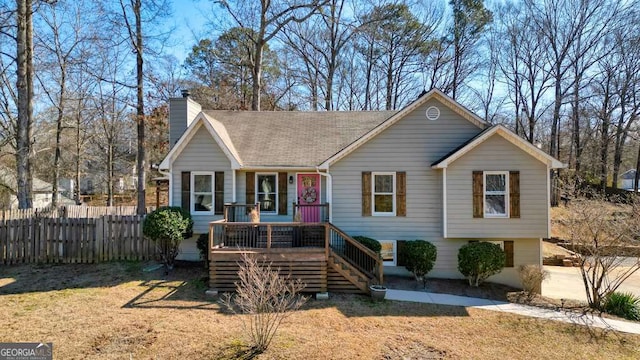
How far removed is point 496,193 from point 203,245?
1026cm

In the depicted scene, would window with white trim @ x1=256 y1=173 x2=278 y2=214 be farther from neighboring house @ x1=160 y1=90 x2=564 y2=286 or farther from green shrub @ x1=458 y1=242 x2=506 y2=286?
green shrub @ x1=458 y1=242 x2=506 y2=286

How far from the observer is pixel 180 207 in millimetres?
11570

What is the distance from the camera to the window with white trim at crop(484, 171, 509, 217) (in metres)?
11.0

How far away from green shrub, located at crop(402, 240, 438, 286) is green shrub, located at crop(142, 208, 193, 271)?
7614mm

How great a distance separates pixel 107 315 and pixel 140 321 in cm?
94

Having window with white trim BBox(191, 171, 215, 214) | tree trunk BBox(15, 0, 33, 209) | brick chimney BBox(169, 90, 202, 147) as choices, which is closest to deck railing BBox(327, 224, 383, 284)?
window with white trim BBox(191, 171, 215, 214)

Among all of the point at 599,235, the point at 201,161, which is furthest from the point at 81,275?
the point at 599,235

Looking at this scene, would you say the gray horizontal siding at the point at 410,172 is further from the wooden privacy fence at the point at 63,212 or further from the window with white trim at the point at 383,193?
the wooden privacy fence at the point at 63,212

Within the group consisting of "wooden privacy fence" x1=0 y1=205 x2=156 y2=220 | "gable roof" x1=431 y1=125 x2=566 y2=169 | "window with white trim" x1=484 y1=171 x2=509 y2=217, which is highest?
"gable roof" x1=431 y1=125 x2=566 y2=169

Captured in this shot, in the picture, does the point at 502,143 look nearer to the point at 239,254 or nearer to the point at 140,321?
the point at 239,254

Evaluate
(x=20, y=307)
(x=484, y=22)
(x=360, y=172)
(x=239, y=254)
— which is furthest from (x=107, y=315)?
(x=484, y=22)

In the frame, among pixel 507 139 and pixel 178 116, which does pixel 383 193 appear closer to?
pixel 507 139

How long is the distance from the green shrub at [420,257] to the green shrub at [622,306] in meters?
4.89

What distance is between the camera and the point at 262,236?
10.4 meters
